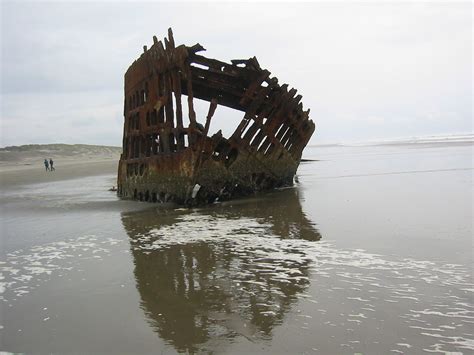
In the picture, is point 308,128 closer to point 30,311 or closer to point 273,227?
point 273,227

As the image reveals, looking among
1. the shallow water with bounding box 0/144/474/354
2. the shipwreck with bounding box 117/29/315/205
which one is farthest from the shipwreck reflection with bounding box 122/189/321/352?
the shipwreck with bounding box 117/29/315/205

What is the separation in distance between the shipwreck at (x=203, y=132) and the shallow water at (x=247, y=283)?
166 centimetres

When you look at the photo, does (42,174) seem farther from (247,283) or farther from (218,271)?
(247,283)

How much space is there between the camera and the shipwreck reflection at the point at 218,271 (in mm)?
3121

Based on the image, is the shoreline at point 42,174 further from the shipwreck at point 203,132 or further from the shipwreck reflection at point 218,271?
the shipwreck reflection at point 218,271

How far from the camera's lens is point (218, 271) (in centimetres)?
447

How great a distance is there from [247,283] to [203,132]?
5238mm

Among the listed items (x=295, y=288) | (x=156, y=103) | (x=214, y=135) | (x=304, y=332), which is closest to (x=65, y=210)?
(x=156, y=103)

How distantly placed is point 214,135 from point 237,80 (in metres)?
1.96

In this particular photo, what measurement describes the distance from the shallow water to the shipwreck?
5.45 feet

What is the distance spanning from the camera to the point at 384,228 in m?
6.23

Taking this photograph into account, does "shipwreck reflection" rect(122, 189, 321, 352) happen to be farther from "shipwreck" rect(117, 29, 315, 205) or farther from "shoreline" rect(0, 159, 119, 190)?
"shoreline" rect(0, 159, 119, 190)

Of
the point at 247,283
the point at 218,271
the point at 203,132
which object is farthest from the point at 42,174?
the point at 247,283

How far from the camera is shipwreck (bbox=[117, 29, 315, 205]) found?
9148mm
